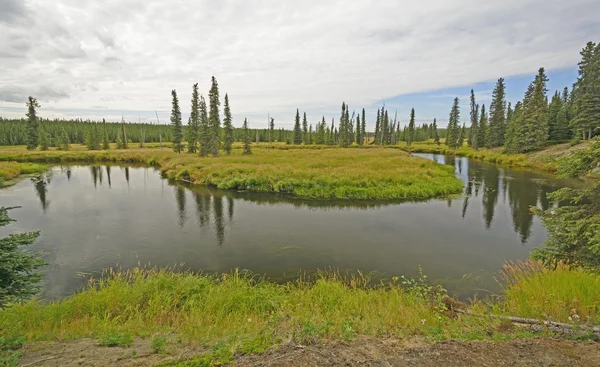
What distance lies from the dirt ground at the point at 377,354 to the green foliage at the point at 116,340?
141 millimetres

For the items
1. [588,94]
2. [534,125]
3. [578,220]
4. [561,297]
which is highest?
[588,94]

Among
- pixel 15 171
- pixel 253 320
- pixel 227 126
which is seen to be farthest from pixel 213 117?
pixel 253 320

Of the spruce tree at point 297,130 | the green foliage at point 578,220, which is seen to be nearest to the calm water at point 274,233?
the green foliage at point 578,220

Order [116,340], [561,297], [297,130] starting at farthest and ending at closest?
[297,130]
[561,297]
[116,340]

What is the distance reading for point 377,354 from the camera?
15.2 ft

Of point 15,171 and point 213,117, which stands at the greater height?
point 213,117

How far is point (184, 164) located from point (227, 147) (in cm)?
2126

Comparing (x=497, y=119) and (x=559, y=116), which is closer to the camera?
(x=559, y=116)

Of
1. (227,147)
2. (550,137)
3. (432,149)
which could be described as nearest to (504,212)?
(550,137)

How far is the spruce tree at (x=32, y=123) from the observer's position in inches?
2534

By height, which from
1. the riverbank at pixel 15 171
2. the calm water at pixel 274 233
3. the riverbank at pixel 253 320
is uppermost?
the riverbank at pixel 15 171

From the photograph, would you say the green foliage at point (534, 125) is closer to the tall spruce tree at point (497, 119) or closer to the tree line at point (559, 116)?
the tree line at point (559, 116)

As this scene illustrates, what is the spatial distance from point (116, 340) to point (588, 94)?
62985 mm

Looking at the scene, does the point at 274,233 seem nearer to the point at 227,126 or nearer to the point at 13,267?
the point at 13,267
